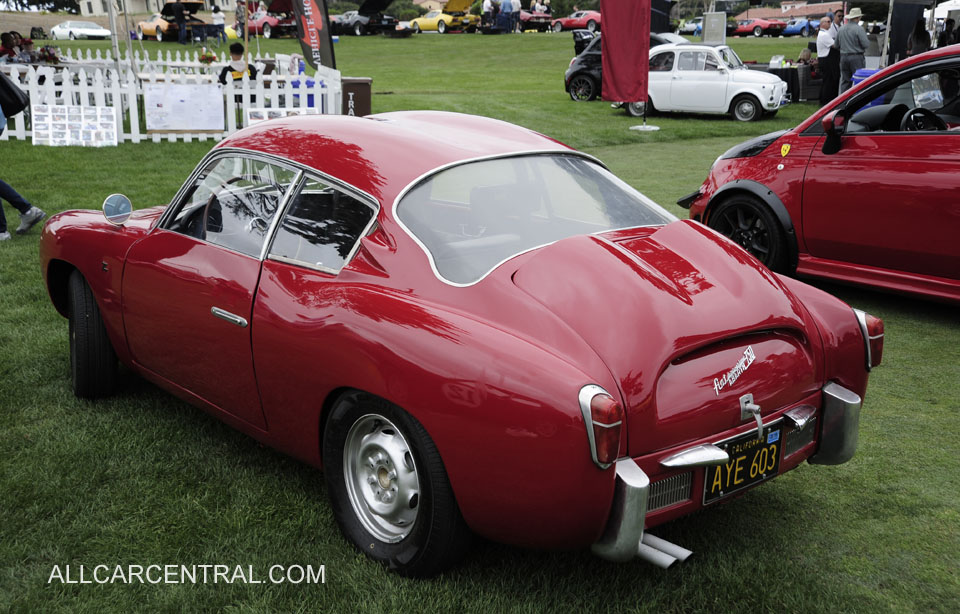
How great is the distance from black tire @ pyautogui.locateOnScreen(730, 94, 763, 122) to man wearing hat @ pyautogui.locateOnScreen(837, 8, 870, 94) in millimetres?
1889

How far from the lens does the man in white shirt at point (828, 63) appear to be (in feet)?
62.0

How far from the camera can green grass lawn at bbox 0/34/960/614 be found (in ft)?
9.42

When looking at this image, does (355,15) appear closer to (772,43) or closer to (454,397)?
A: (772,43)

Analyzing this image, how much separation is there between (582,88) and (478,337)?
1967 cm

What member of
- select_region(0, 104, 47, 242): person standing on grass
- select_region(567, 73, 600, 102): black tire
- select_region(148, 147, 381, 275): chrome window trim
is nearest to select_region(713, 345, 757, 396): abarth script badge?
select_region(148, 147, 381, 275): chrome window trim

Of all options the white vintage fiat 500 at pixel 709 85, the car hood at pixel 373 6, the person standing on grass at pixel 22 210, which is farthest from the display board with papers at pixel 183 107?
the car hood at pixel 373 6

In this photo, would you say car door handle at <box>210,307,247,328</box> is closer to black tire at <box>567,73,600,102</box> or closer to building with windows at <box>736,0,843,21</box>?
black tire at <box>567,73,600,102</box>

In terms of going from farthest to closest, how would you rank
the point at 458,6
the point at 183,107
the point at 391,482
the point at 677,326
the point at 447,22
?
1. the point at 458,6
2. the point at 447,22
3. the point at 183,107
4. the point at 391,482
5. the point at 677,326

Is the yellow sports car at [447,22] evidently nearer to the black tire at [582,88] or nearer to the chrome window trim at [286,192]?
the black tire at [582,88]

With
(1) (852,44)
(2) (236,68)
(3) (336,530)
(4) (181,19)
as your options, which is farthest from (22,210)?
(4) (181,19)

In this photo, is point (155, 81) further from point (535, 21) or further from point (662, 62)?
point (535, 21)

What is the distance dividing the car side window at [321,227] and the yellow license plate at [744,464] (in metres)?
1.49

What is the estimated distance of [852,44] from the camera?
17.8m

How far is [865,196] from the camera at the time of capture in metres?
5.89
